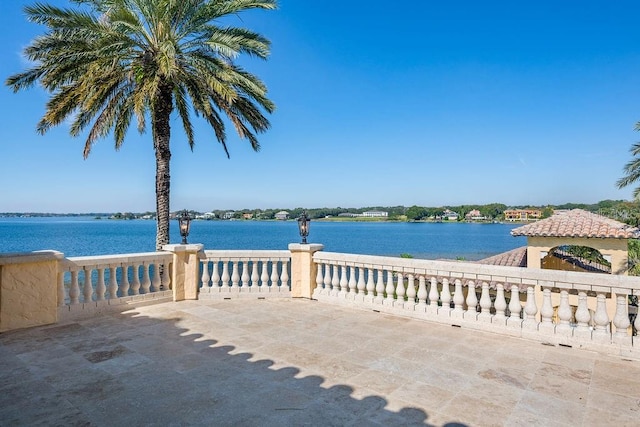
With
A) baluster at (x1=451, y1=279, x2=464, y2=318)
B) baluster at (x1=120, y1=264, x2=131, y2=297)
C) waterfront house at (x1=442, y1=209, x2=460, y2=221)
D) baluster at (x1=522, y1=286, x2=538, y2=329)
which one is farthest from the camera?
waterfront house at (x1=442, y1=209, x2=460, y2=221)

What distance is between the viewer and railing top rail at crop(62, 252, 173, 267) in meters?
6.26

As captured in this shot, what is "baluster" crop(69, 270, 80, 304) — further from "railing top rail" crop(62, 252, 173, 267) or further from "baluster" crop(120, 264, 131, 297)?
"baluster" crop(120, 264, 131, 297)

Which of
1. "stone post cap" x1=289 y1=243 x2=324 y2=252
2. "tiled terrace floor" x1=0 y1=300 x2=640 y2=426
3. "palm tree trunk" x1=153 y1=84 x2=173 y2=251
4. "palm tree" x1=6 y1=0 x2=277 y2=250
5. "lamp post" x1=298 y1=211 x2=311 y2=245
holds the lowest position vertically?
"tiled terrace floor" x1=0 y1=300 x2=640 y2=426

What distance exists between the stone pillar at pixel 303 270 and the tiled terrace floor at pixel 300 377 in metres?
1.86

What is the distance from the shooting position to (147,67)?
8.80 metres

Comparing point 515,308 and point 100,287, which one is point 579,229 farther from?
point 100,287

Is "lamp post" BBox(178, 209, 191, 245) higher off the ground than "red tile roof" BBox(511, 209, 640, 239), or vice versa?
"lamp post" BBox(178, 209, 191, 245)

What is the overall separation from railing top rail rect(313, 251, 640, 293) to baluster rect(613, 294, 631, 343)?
0.17 meters

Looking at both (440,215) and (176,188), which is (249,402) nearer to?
(176,188)

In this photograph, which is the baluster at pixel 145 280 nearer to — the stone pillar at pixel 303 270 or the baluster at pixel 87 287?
the baluster at pixel 87 287

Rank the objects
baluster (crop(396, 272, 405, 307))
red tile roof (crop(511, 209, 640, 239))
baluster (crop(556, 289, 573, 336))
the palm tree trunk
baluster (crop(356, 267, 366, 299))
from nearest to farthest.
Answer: baluster (crop(556, 289, 573, 336)), baluster (crop(396, 272, 405, 307)), baluster (crop(356, 267, 366, 299)), the palm tree trunk, red tile roof (crop(511, 209, 640, 239))

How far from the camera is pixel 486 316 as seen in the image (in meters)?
5.58

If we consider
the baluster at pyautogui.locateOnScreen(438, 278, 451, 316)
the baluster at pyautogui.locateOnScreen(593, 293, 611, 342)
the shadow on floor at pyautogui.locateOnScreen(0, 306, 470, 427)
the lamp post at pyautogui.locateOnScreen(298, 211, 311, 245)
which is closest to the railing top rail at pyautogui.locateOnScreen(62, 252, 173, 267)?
the shadow on floor at pyautogui.locateOnScreen(0, 306, 470, 427)

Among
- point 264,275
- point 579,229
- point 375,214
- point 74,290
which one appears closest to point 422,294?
point 264,275
